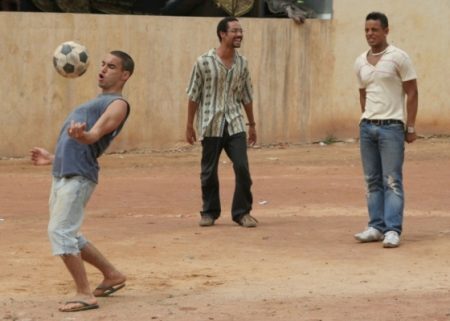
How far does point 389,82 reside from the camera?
9.89m

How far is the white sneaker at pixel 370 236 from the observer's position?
10094 mm

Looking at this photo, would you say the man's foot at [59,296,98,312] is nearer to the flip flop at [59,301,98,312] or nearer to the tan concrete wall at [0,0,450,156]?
the flip flop at [59,301,98,312]

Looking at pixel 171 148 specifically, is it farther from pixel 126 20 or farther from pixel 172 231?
pixel 172 231

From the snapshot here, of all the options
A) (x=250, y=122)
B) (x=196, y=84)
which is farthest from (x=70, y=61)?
(x=250, y=122)

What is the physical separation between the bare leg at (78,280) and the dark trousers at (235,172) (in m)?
3.48

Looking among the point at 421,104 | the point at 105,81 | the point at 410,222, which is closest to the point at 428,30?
the point at 421,104

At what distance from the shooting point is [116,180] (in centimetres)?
1511

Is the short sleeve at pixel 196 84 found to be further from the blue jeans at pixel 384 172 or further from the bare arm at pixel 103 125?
the bare arm at pixel 103 125

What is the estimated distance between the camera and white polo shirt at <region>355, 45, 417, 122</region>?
388 inches

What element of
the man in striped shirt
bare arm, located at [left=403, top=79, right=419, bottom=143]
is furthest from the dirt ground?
bare arm, located at [left=403, top=79, right=419, bottom=143]

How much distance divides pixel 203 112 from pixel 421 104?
859 centimetres

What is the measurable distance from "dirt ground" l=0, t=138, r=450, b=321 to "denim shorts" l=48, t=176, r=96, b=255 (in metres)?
0.42

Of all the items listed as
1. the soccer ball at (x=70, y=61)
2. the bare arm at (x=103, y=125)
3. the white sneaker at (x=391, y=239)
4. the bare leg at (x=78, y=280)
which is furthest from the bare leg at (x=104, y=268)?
the white sneaker at (x=391, y=239)

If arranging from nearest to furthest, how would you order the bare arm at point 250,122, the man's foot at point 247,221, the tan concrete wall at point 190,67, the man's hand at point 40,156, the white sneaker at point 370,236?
the man's hand at point 40,156 → the white sneaker at point 370,236 → the man's foot at point 247,221 → the bare arm at point 250,122 → the tan concrete wall at point 190,67
